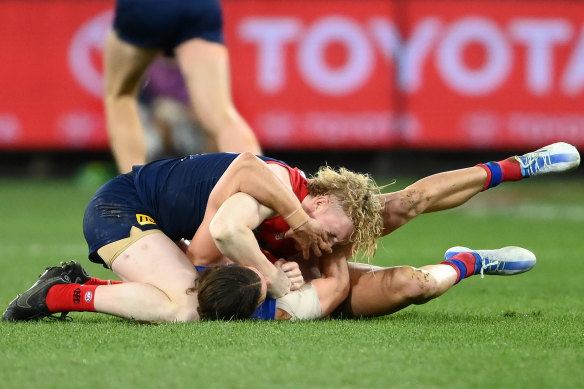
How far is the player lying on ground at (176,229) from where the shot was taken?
5.03 metres

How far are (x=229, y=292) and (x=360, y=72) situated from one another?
9899mm

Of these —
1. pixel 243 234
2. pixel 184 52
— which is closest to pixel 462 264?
pixel 243 234

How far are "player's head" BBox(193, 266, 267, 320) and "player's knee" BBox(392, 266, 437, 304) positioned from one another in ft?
2.30

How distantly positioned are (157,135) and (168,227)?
9509mm

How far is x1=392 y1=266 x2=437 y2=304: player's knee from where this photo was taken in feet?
17.0

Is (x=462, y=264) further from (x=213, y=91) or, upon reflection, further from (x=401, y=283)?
(x=213, y=91)

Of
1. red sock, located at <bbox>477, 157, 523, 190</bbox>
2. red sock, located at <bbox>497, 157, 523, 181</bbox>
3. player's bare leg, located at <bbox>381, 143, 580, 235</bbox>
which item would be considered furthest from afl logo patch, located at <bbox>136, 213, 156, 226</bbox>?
red sock, located at <bbox>497, 157, 523, 181</bbox>

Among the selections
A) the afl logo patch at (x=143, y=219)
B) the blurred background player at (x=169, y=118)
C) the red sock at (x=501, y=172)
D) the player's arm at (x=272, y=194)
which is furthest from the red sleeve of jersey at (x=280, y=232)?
the blurred background player at (x=169, y=118)

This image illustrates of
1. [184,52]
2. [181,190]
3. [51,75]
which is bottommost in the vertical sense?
[181,190]

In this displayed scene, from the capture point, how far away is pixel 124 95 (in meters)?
7.46

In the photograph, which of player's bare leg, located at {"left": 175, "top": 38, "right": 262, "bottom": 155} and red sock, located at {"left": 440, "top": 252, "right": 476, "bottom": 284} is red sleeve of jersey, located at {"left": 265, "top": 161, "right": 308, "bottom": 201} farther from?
player's bare leg, located at {"left": 175, "top": 38, "right": 262, "bottom": 155}

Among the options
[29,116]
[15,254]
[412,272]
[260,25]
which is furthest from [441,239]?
[29,116]

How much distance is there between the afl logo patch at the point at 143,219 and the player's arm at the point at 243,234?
22.0 inches

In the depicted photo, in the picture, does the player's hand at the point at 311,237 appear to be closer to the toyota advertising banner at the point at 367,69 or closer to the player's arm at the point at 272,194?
the player's arm at the point at 272,194
